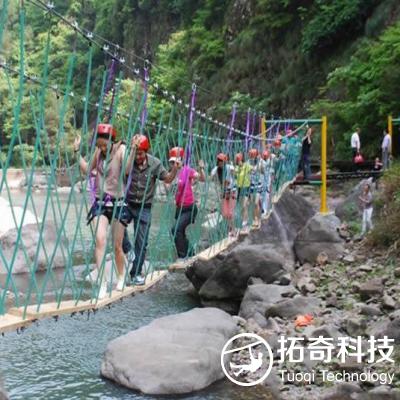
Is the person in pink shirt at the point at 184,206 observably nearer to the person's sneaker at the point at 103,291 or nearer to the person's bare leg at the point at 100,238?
the person's bare leg at the point at 100,238

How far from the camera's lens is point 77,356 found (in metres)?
5.95

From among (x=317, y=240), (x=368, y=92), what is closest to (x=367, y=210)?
(x=317, y=240)

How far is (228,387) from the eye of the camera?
17.0 feet

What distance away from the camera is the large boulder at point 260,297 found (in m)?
6.77

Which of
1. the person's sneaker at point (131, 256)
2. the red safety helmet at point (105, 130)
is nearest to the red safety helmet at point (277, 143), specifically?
the person's sneaker at point (131, 256)

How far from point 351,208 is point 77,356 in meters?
5.00

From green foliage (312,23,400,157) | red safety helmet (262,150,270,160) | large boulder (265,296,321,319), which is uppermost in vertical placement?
green foliage (312,23,400,157)

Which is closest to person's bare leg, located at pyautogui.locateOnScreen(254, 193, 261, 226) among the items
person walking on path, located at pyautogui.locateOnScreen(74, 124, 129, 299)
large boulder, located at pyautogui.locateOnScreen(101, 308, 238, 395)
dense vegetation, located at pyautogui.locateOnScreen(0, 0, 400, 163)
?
large boulder, located at pyautogui.locateOnScreen(101, 308, 238, 395)

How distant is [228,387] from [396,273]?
2435 mm

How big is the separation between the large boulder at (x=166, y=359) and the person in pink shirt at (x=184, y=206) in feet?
2.32

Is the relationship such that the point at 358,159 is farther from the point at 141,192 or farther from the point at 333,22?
the point at 141,192

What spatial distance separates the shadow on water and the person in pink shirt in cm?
91

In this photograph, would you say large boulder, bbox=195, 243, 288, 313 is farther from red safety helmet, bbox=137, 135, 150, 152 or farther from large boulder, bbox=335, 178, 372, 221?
red safety helmet, bbox=137, 135, 150, 152

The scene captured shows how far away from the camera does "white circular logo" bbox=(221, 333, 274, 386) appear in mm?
5332
